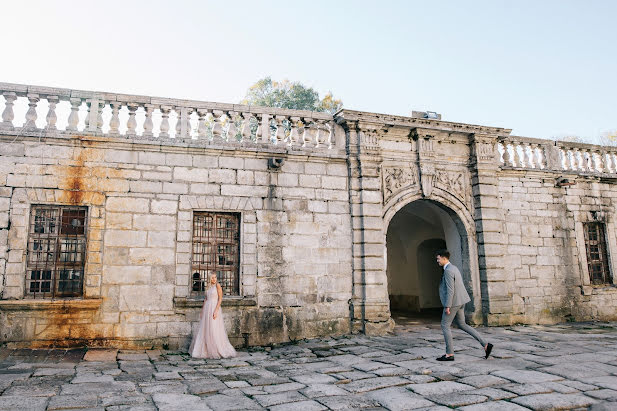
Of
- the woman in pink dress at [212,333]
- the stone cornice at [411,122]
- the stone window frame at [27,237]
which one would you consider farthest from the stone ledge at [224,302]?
the stone cornice at [411,122]

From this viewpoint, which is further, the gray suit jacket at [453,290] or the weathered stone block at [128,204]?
the weathered stone block at [128,204]

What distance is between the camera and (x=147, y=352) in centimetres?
729

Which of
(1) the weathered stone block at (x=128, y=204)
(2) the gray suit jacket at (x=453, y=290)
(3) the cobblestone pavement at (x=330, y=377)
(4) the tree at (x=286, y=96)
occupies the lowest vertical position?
(3) the cobblestone pavement at (x=330, y=377)

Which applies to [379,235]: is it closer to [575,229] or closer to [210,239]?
[210,239]

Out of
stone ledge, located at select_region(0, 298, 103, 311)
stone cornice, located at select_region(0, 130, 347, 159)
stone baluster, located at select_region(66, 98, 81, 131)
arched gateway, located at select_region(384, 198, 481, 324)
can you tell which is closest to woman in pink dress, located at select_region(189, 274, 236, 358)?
stone ledge, located at select_region(0, 298, 103, 311)

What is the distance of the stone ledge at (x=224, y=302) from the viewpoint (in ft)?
25.5

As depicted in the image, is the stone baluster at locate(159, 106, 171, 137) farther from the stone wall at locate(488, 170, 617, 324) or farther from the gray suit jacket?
the stone wall at locate(488, 170, 617, 324)

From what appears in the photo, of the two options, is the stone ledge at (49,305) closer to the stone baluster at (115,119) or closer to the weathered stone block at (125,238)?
the weathered stone block at (125,238)

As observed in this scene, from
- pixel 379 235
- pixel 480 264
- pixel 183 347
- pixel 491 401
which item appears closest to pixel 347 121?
pixel 379 235

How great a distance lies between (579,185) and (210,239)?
31.3 ft

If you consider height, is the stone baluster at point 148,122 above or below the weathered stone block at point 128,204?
above

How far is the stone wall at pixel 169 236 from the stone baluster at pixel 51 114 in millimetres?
256

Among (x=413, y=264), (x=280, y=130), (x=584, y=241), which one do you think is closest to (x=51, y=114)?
(x=280, y=130)

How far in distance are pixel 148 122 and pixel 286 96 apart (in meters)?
14.8
